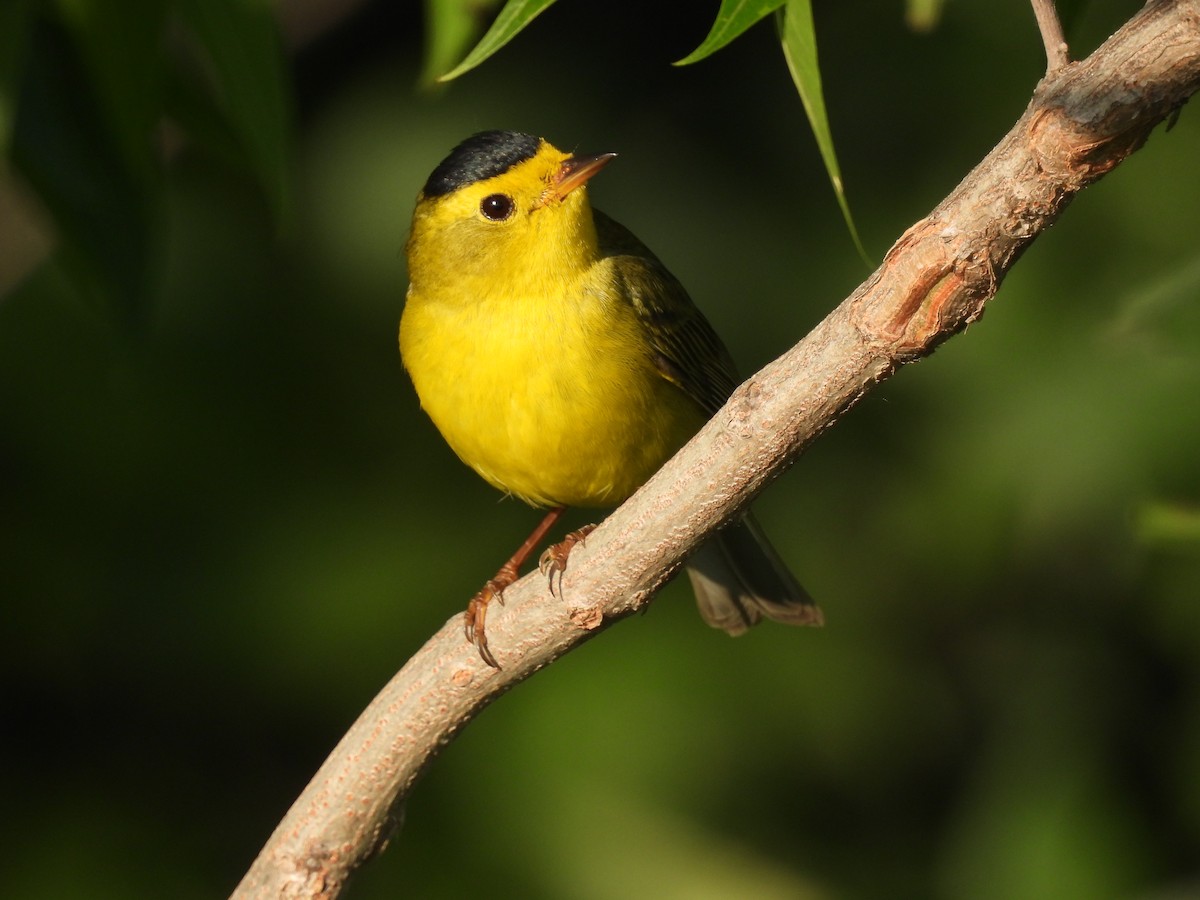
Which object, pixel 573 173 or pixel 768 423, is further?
pixel 573 173

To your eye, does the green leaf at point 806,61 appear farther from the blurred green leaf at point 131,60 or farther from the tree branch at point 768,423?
the blurred green leaf at point 131,60

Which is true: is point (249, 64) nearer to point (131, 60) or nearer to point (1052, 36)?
point (131, 60)

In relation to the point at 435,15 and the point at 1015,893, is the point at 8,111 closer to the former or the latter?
the point at 435,15

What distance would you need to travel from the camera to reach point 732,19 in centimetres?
269

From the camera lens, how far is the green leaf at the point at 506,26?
269 cm

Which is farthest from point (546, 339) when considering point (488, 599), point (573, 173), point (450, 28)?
point (450, 28)

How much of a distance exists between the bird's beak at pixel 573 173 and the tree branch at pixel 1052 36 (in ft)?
5.76

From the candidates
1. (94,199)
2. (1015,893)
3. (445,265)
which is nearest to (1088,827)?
(1015,893)

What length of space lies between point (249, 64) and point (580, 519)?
3.25m

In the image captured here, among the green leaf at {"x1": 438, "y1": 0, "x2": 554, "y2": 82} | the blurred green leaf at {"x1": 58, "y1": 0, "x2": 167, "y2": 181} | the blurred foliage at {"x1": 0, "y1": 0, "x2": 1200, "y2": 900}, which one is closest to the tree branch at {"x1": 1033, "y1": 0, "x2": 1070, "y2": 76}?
the green leaf at {"x1": 438, "y1": 0, "x2": 554, "y2": 82}

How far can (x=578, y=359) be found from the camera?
166 inches

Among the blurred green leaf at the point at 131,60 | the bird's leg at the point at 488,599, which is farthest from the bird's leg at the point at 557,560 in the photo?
the blurred green leaf at the point at 131,60

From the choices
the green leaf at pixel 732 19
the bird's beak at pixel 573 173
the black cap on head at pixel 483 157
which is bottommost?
the bird's beak at pixel 573 173

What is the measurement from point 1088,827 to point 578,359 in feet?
9.29
